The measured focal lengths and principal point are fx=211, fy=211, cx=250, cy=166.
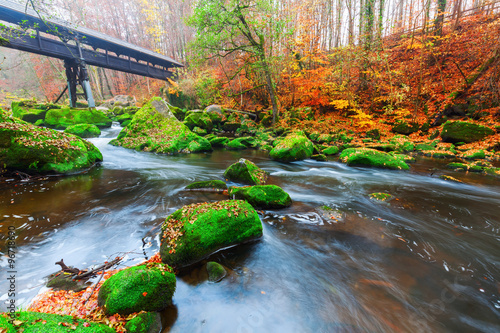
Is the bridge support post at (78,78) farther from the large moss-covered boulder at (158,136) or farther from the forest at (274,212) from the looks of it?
the large moss-covered boulder at (158,136)

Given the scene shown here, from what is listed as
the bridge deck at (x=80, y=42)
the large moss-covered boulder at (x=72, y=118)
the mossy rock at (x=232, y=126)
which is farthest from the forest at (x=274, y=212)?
the bridge deck at (x=80, y=42)

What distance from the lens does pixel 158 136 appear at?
11.7m

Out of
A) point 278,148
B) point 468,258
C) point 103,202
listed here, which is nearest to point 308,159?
point 278,148

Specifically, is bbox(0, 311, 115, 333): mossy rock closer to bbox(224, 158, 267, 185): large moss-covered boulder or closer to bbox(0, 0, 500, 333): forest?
bbox(0, 0, 500, 333): forest

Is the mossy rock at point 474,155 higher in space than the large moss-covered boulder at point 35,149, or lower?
lower

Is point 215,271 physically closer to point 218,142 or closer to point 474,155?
point 218,142

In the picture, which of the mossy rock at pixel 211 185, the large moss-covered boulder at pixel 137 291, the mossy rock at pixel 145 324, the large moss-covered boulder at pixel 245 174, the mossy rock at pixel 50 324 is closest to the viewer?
the mossy rock at pixel 50 324

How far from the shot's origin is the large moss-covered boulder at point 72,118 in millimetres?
15211

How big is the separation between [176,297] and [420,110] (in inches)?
627

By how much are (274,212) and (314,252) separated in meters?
1.30

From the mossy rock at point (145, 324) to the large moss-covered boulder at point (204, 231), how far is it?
0.84 m

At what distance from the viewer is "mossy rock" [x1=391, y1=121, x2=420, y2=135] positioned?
11867mm

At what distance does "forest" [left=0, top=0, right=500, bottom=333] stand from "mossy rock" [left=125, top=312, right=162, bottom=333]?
15 millimetres

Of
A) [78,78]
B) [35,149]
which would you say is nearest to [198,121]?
[35,149]
